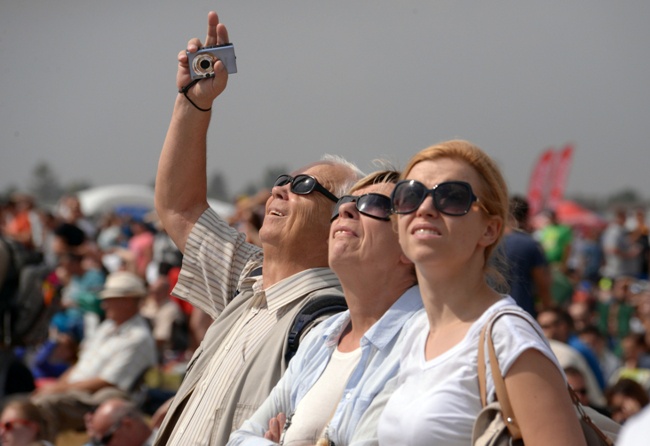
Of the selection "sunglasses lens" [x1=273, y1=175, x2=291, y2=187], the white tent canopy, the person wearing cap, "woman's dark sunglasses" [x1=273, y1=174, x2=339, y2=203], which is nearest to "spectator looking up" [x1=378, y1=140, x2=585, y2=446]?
"woman's dark sunglasses" [x1=273, y1=174, x2=339, y2=203]

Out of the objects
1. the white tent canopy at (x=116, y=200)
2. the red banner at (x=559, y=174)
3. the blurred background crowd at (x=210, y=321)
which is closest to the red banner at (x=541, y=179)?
the red banner at (x=559, y=174)

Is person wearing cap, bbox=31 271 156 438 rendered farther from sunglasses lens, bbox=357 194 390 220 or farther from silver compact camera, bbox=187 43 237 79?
sunglasses lens, bbox=357 194 390 220

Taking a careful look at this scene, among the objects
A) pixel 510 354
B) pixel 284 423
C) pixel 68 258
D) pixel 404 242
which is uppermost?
pixel 404 242

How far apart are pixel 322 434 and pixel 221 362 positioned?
841 mm

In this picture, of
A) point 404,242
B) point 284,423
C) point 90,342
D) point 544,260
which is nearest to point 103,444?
point 90,342

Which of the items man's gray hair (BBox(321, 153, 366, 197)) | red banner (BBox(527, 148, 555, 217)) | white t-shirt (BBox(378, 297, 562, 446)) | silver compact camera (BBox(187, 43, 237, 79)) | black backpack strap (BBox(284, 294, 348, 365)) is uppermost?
silver compact camera (BBox(187, 43, 237, 79))

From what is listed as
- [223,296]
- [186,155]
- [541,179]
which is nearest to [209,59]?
[186,155]

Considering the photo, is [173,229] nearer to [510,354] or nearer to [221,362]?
[221,362]

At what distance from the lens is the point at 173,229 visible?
4.05 meters

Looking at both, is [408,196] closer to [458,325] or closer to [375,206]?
[458,325]

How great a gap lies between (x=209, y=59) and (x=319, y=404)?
5.27ft

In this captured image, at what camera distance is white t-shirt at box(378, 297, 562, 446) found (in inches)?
88.0

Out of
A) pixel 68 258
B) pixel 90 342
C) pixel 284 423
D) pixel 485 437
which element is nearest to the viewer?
pixel 485 437

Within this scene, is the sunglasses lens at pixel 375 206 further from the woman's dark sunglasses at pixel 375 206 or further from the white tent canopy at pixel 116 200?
the white tent canopy at pixel 116 200
